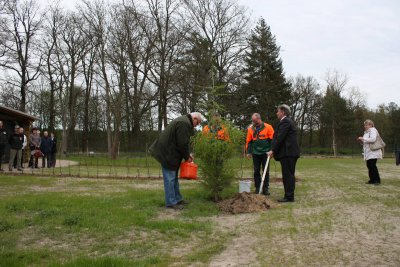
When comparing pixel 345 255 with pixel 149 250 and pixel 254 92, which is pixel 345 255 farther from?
pixel 254 92

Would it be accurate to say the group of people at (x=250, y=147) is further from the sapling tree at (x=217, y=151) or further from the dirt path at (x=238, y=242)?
the dirt path at (x=238, y=242)

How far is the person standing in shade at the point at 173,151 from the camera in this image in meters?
6.57

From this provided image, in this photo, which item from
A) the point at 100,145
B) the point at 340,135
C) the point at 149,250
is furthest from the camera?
Answer: the point at 340,135

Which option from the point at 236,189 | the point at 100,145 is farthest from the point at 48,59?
the point at 236,189

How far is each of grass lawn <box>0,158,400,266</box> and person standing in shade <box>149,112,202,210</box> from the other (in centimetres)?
39

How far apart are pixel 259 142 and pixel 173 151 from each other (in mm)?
2230

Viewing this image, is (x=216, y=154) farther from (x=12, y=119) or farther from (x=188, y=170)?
(x=12, y=119)

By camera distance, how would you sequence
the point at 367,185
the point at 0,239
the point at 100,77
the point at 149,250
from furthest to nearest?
the point at 100,77, the point at 367,185, the point at 0,239, the point at 149,250

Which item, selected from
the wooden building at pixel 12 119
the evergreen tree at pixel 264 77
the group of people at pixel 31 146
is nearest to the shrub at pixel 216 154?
the group of people at pixel 31 146

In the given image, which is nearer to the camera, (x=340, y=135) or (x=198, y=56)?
(x=198, y=56)

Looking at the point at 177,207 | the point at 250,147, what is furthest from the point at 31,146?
the point at 177,207

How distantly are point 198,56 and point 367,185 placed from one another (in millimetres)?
21127

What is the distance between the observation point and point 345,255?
3.79m

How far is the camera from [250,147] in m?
8.33
